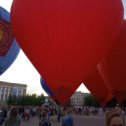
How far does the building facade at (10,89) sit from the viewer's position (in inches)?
3792

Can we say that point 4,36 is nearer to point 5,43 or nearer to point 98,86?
point 5,43

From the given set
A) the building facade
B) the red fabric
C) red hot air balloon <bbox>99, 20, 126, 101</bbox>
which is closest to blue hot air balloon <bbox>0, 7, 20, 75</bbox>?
the red fabric

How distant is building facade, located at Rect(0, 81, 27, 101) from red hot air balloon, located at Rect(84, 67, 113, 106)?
84825mm

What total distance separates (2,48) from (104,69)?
4.19 metres

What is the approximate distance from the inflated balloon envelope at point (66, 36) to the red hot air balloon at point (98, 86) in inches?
100

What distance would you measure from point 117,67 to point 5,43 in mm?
4629

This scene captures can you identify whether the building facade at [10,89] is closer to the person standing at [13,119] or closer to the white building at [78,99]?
the white building at [78,99]

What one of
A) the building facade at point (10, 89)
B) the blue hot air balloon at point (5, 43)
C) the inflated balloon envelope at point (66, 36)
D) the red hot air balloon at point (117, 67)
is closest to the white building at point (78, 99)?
the building facade at point (10, 89)

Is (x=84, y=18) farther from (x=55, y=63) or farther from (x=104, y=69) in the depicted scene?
(x=104, y=69)

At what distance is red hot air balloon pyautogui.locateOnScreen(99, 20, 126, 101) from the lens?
9.76m

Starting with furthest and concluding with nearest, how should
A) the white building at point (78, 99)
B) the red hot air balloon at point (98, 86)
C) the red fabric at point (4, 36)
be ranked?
1. the white building at point (78, 99)
2. the red fabric at point (4, 36)
3. the red hot air balloon at point (98, 86)

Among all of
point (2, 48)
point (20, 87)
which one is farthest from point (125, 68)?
point (20, 87)

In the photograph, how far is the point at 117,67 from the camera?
985 cm

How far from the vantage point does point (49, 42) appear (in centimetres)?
785
